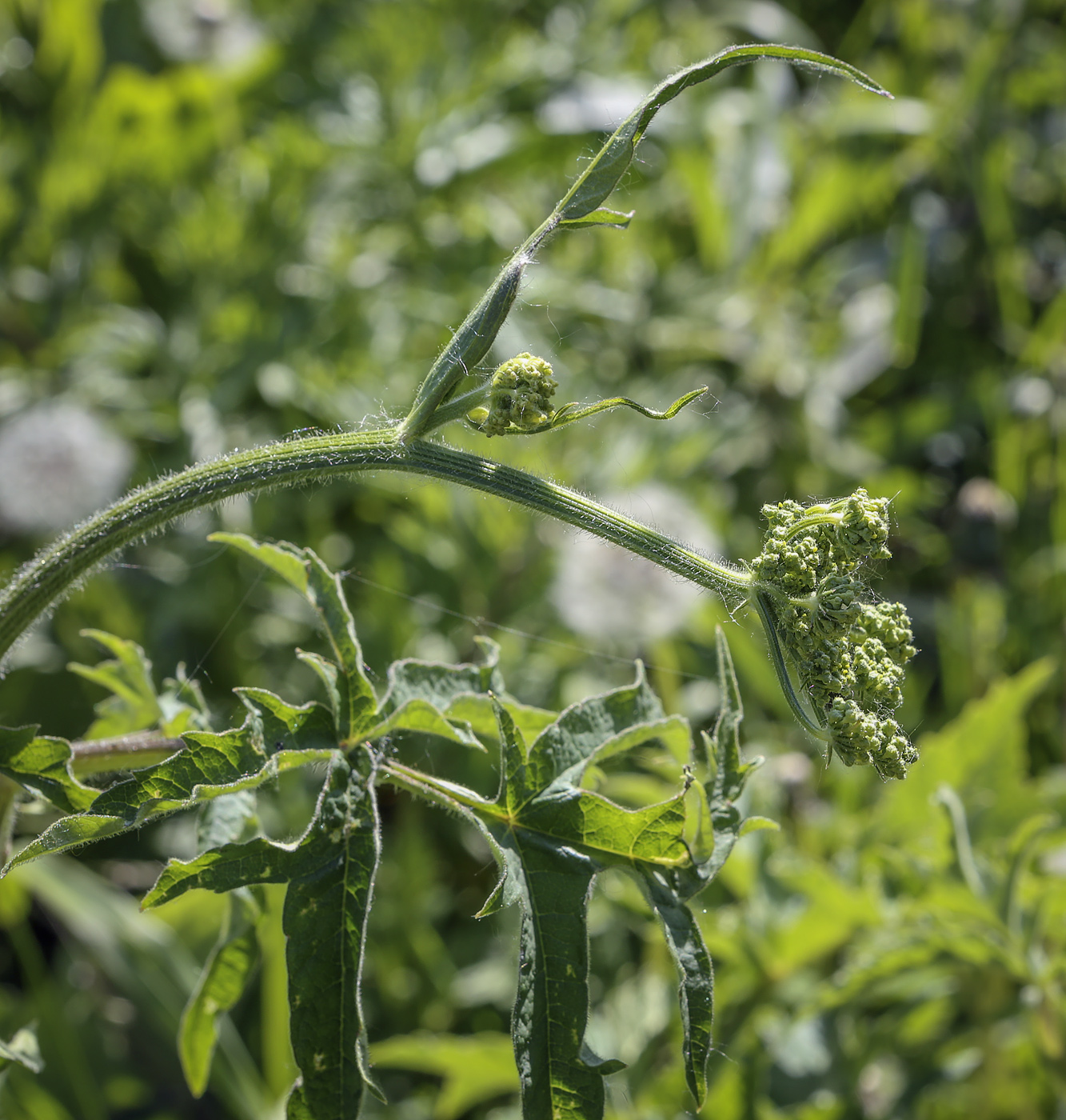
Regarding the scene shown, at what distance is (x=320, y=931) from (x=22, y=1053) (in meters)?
0.48

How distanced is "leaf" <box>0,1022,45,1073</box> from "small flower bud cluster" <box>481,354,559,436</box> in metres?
0.77

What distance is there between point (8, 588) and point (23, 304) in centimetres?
224

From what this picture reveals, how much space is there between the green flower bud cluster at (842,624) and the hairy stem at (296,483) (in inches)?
1.8

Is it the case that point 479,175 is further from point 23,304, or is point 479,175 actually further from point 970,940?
point 970,940

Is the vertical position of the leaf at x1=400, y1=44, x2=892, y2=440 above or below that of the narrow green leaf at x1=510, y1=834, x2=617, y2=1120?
above

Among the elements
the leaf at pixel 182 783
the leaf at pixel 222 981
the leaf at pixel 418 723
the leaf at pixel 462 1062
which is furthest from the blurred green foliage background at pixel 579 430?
the leaf at pixel 182 783

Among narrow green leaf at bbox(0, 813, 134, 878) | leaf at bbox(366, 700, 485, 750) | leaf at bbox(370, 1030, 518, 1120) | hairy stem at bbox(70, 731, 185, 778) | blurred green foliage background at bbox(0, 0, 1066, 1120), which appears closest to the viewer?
narrow green leaf at bbox(0, 813, 134, 878)

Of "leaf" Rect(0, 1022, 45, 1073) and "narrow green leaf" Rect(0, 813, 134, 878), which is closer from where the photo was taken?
"narrow green leaf" Rect(0, 813, 134, 878)

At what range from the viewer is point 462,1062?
1.92 metres

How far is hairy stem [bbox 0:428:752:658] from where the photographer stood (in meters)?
0.93

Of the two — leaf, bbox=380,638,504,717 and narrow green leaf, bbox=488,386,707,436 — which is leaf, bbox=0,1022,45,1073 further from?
narrow green leaf, bbox=488,386,707,436

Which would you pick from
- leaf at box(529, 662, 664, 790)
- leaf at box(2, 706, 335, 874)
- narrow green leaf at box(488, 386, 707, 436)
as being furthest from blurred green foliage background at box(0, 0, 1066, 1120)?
narrow green leaf at box(488, 386, 707, 436)

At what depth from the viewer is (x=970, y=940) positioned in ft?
5.40

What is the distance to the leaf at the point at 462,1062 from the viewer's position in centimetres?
188
